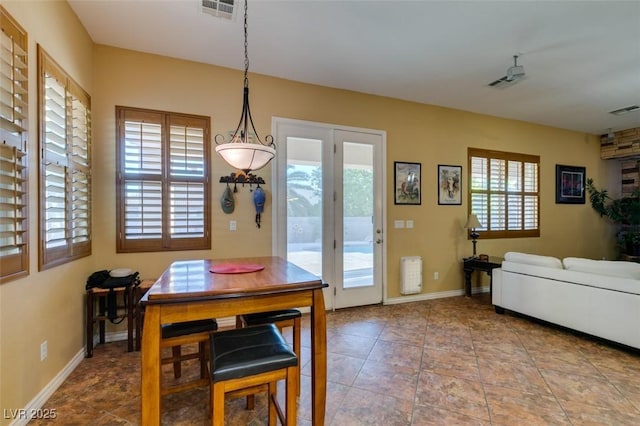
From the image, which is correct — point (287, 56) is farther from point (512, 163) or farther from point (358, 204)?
point (512, 163)

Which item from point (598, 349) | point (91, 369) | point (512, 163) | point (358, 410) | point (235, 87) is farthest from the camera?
point (512, 163)

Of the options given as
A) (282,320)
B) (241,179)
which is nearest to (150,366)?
(282,320)

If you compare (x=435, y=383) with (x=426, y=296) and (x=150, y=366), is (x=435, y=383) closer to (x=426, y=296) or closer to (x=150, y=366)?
(x=150, y=366)

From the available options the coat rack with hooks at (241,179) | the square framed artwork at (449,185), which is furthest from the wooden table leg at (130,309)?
the square framed artwork at (449,185)

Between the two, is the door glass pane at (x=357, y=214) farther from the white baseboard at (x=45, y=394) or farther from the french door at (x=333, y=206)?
the white baseboard at (x=45, y=394)

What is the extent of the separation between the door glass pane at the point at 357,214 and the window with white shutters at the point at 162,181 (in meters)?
1.73

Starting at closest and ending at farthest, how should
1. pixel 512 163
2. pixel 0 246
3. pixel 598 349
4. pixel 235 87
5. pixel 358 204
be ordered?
pixel 0 246, pixel 598 349, pixel 235 87, pixel 358 204, pixel 512 163

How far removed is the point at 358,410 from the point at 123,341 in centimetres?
244

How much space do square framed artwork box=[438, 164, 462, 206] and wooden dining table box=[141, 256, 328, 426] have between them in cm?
345

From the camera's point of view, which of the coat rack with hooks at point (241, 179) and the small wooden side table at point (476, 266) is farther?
the small wooden side table at point (476, 266)

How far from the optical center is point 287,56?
10.4 feet

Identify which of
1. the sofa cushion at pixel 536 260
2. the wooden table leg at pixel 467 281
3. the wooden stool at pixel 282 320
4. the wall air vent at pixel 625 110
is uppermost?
the wall air vent at pixel 625 110

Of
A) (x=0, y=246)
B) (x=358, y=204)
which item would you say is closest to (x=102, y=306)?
(x=0, y=246)

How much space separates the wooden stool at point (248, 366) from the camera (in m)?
1.37
